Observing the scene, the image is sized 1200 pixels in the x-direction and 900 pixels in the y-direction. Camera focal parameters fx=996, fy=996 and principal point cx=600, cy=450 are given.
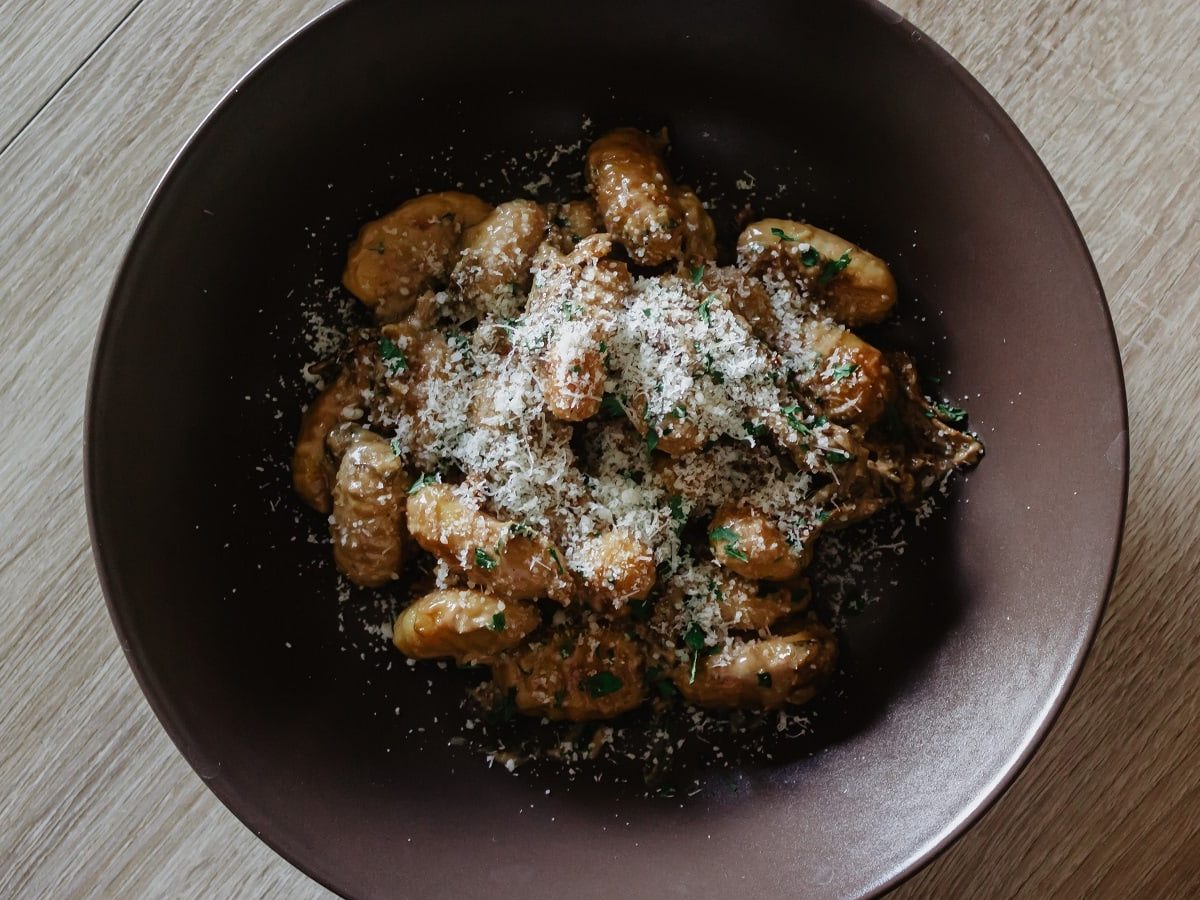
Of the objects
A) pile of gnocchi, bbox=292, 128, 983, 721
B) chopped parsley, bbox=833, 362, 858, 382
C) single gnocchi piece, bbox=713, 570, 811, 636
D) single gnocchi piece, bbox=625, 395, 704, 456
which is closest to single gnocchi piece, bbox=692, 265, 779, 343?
pile of gnocchi, bbox=292, 128, 983, 721

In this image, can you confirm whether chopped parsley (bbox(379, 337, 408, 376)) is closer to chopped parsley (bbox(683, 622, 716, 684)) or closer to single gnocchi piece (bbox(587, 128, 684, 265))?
single gnocchi piece (bbox(587, 128, 684, 265))

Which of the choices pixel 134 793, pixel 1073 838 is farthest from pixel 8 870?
pixel 1073 838

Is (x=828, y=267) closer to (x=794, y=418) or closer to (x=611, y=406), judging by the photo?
(x=794, y=418)

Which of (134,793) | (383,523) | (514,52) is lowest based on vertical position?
(134,793)

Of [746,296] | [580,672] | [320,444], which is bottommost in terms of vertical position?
[580,672]

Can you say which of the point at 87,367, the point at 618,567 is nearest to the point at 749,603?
the point at 618,567

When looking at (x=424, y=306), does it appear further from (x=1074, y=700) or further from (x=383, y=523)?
(x=1074, y=700)

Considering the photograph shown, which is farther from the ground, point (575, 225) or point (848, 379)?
point (575, 225)
